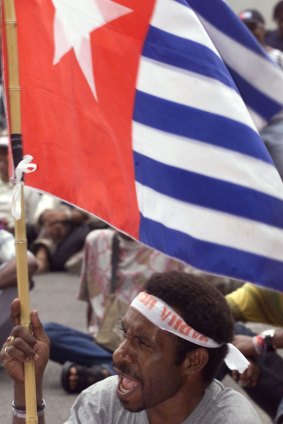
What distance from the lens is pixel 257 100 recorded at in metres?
4.28

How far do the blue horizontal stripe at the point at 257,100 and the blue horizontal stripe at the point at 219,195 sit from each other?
1.89 ft

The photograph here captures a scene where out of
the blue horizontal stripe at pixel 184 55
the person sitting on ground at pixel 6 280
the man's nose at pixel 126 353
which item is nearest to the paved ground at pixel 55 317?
the person sitting on ground at pixel 6 280

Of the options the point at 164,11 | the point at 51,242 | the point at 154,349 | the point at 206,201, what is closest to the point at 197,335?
the point at 154,349

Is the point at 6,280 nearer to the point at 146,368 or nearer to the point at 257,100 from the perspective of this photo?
the point at 257,100

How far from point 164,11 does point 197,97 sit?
0.30 metres

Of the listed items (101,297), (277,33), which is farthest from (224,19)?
(277,33)

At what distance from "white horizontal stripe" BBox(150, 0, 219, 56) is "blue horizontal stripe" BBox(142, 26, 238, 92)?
0.02 meters

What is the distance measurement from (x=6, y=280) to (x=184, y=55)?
368cm

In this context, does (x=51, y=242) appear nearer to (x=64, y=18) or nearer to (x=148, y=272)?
(x=148, y=272)

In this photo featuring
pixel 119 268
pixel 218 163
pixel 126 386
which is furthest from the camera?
pixel 119 268

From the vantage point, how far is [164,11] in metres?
3.88

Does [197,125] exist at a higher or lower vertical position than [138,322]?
higher

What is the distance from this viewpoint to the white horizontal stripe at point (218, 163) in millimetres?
3754

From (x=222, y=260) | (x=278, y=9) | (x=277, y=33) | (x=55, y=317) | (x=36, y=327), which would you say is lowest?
(x=55, y=317)
